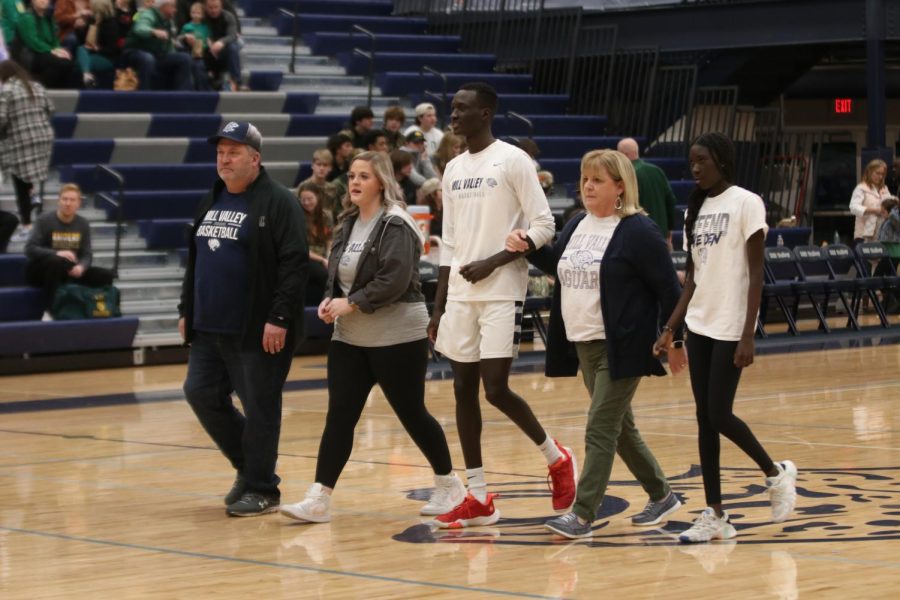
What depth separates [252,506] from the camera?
7215 mm

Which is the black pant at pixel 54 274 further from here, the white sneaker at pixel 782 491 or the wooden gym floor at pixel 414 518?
the white sneaker at pixel 782 491

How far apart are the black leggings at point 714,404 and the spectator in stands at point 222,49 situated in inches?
539

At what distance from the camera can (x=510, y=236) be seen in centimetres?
674

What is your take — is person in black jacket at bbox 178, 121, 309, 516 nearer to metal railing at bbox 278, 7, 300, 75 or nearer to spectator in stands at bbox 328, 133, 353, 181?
spectator in stands at bbox 328, 133, 353, 181

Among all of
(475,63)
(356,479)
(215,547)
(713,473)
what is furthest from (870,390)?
(475,63)

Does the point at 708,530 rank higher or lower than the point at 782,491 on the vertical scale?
lower

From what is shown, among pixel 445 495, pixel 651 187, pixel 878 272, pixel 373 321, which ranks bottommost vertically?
pixel 878 272

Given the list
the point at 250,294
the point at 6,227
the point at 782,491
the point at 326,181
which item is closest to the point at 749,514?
the point at 782,491

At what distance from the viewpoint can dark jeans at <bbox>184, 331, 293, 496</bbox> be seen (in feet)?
23.8

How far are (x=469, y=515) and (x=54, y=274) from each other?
28.7 feet

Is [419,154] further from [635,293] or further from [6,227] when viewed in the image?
[635,293]

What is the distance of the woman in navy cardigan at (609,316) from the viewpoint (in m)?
6.48

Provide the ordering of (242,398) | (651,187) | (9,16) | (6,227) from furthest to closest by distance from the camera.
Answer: (9,16)
(6,227)
(651,187)
(242,398)

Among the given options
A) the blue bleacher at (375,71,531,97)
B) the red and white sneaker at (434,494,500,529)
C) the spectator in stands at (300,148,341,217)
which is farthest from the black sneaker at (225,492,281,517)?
the blue bleacher at (375,71,531,97)
